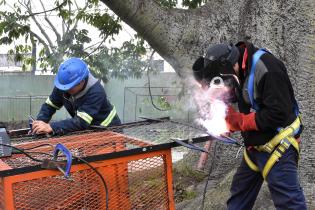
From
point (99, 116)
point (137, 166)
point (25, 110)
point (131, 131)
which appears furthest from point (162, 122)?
point (25, 110)

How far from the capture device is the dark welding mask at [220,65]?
10.4 feet

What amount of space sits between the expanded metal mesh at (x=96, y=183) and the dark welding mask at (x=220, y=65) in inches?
24.4

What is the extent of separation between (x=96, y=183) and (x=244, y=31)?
2632 mm

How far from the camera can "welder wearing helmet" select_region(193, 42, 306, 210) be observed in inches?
119

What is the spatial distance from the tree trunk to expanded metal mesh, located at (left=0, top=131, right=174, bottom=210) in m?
1.80

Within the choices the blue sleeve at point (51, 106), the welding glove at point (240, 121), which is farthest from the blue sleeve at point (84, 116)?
the welding glove at point (240, 121)

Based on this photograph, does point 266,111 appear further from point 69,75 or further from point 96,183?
point 69,75

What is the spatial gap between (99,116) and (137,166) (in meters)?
1.46

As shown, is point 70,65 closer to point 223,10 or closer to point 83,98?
point 83,98

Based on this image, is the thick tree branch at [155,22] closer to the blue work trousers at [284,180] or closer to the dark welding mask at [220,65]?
the dark welding mask at [220,65]

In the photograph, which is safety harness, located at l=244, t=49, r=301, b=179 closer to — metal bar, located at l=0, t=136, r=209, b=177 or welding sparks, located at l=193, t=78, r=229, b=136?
welding sparks, located at l=193, t=78, r=229, b=136

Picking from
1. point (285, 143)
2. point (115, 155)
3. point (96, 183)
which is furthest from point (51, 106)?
point (285, 143)

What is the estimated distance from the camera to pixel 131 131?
4.07 metres

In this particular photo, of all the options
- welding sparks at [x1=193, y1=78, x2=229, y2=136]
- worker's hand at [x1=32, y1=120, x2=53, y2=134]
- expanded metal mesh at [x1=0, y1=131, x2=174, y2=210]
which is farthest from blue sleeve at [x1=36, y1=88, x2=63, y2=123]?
welding sparks at [x1=193, y1=78, x2=229, y2=136]
